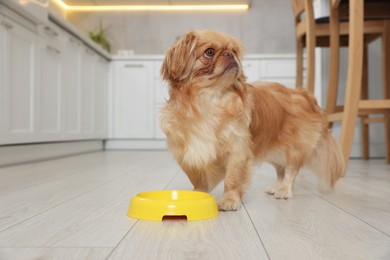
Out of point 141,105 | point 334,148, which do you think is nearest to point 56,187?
point 334,148

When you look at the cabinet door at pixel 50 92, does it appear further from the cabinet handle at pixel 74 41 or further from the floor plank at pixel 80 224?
the floor plank at pixel 80 224

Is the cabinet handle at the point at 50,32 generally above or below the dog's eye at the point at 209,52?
above

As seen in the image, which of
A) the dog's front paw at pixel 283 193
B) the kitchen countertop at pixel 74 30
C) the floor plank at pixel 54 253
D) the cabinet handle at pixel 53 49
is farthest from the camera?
the cabinet handle at pixel 53 49

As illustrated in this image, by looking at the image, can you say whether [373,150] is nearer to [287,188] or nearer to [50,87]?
[287,188]

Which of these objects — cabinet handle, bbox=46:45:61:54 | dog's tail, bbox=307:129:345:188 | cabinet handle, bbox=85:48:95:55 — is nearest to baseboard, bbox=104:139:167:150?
cabinet handle, bbox=85:48:95:55

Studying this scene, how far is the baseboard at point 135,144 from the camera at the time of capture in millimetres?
5219

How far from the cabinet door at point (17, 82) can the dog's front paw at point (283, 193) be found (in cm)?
185

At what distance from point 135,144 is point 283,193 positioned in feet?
12.3

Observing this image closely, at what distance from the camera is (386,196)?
1.66 metres

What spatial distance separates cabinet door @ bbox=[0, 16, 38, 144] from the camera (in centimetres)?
270

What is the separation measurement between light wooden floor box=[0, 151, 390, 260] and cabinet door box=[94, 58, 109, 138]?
2.96 m

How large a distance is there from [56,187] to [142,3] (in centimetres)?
443

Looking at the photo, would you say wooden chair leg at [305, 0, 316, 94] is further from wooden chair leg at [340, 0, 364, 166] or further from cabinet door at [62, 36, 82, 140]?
cabinet door at [62, 36, 82, 140]

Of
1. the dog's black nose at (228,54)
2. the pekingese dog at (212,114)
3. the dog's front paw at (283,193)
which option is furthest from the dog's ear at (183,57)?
the dog's front paw at (283,193)
